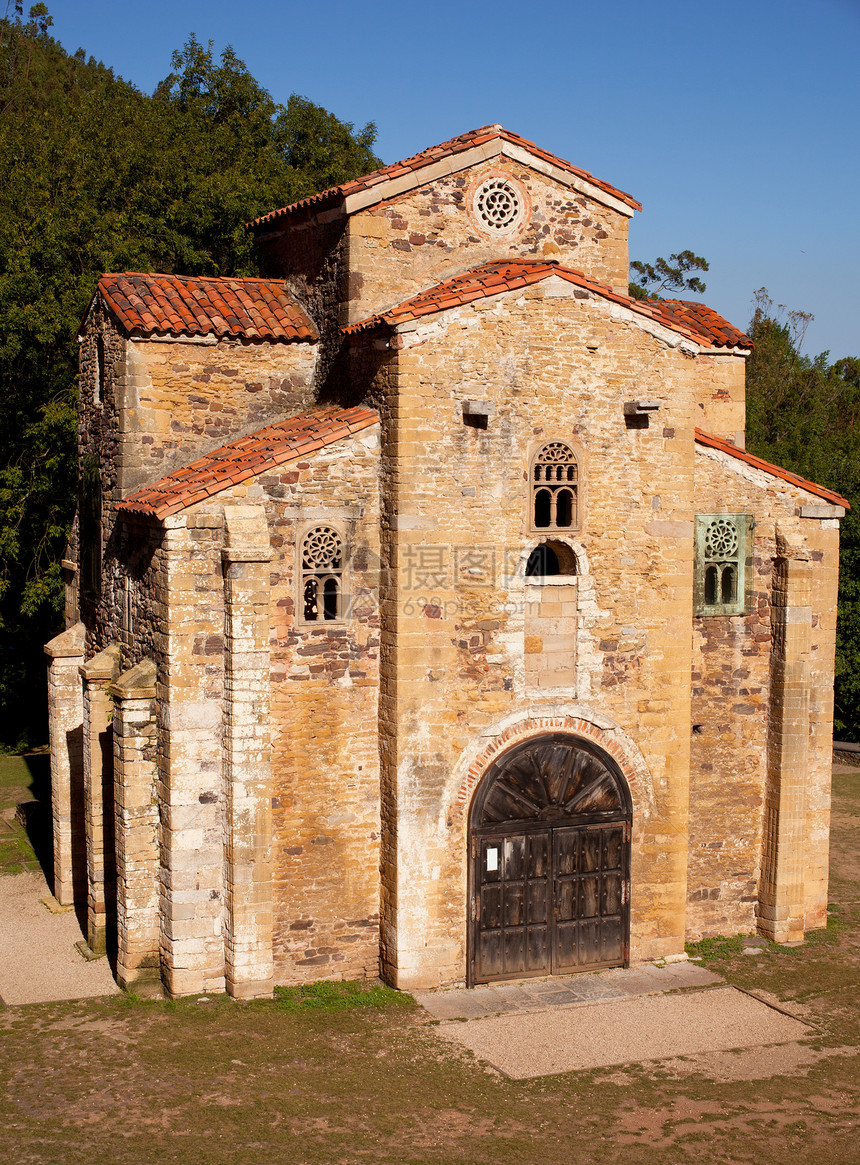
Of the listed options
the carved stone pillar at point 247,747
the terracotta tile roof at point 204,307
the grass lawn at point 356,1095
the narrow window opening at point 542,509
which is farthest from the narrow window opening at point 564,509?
the grass lawn at point 356,1095

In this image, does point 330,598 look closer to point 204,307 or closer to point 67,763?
point 204,307

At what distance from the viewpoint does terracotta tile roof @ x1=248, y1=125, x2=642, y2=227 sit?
13773mm

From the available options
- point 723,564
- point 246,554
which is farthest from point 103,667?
point 723,564

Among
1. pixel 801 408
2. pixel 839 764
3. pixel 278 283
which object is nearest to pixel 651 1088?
pixel 278 283

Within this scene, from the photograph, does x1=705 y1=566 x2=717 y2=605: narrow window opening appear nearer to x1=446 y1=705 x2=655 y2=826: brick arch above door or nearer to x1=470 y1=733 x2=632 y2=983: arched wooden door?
x1=446 y1=705 x2=655 y2=826: brick arch above door

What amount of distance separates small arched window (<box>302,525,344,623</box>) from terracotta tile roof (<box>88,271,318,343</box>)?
132 inches

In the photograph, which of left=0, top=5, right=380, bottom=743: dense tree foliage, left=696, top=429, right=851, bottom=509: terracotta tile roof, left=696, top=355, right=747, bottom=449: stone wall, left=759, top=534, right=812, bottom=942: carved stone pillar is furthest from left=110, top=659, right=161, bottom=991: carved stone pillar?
left=0, top=5, right=380, bottom=743: dense tree foliage

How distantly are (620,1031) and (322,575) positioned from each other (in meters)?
5.83

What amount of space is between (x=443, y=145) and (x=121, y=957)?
10.5 meters

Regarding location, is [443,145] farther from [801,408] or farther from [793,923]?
[801,408]

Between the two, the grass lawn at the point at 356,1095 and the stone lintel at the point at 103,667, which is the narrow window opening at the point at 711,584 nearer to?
the grass lawn at the point at 356,1095

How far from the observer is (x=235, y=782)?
40.4ft

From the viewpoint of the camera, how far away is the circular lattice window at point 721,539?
48.1 ft

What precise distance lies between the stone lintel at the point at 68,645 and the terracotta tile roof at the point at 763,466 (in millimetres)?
9070
